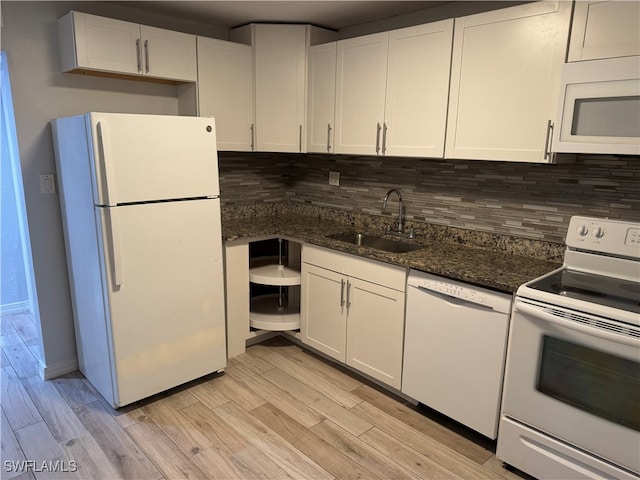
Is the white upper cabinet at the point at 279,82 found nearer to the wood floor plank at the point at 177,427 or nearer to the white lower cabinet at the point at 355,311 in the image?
the white lower cabinet at the point at 355,311

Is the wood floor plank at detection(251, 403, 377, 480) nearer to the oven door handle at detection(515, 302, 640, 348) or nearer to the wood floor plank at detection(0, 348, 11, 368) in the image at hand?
the oven door handle at detection(515, 302, 640, 348)

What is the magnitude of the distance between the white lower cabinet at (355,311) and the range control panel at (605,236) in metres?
0.84

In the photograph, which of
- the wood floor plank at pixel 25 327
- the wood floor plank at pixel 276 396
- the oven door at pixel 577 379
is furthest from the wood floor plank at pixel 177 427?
the oven door at pixel 577 379

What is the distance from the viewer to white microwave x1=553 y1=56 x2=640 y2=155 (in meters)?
1.70

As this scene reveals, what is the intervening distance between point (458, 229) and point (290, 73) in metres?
1.54

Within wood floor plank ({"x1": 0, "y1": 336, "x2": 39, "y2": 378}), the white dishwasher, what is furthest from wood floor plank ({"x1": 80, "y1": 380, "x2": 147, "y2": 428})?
the white dishwasher

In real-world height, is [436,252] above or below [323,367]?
above

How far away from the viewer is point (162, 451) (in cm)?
210

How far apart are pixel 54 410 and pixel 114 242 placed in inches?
41.6

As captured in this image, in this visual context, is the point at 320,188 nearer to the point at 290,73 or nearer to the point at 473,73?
the point at 290,73

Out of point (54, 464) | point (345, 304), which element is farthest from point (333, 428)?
point (54, 464)

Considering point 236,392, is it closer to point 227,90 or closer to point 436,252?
point 436,252

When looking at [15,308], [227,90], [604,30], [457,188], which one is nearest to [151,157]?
[227,90]

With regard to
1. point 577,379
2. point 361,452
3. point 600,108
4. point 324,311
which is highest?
point 600,108
